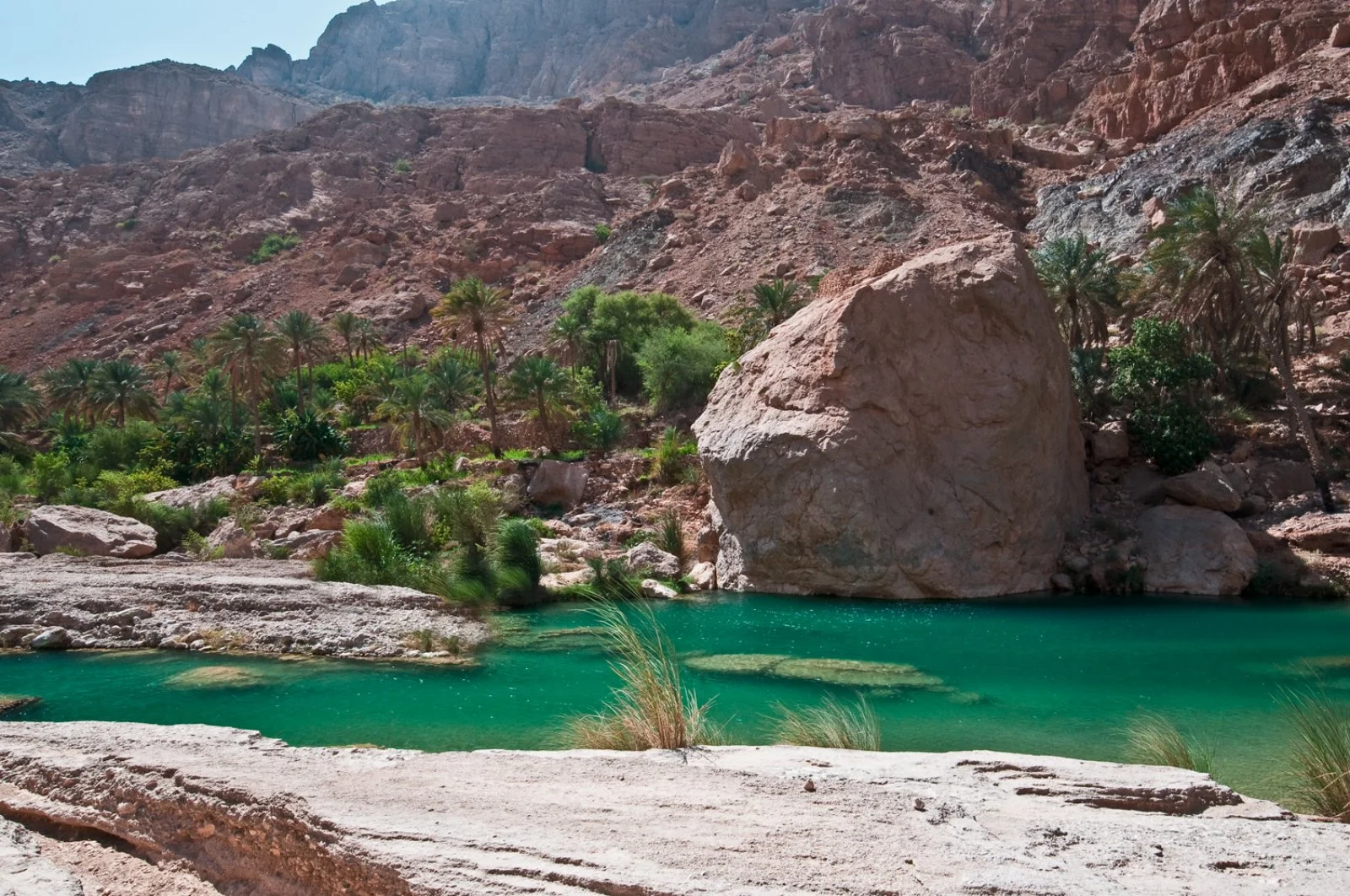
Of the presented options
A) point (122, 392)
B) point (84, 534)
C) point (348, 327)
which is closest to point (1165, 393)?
point (84, 534)

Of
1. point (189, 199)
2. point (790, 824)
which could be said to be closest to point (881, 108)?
point (189, 199)

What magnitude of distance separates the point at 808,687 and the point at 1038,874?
8.73 meters

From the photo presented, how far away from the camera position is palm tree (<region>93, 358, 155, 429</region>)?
4434 cm

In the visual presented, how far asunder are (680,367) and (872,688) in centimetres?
2721

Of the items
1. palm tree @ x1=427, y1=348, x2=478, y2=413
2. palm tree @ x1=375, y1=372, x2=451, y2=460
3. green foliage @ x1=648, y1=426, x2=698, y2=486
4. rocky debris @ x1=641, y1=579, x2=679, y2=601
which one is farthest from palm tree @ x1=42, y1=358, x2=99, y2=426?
rocky debris @ x1=641, y1=579, x2=679, y2=601

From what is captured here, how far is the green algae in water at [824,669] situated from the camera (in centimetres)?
1269

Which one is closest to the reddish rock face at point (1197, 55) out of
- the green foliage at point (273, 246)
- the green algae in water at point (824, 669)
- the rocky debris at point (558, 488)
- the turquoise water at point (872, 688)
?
the rocky debris at point (558, 488)

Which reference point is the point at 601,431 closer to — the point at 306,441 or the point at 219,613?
the point at 306,441

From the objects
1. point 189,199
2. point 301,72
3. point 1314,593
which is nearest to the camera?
point 1314,593

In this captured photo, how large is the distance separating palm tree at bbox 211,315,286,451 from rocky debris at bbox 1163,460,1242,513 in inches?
1301

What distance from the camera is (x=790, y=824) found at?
165 inches

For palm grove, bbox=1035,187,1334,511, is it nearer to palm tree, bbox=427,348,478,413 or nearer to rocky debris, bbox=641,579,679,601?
rocky debris, bbox=641,579,679,601

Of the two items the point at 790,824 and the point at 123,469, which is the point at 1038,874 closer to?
the point at 790,824

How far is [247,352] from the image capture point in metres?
39.0
